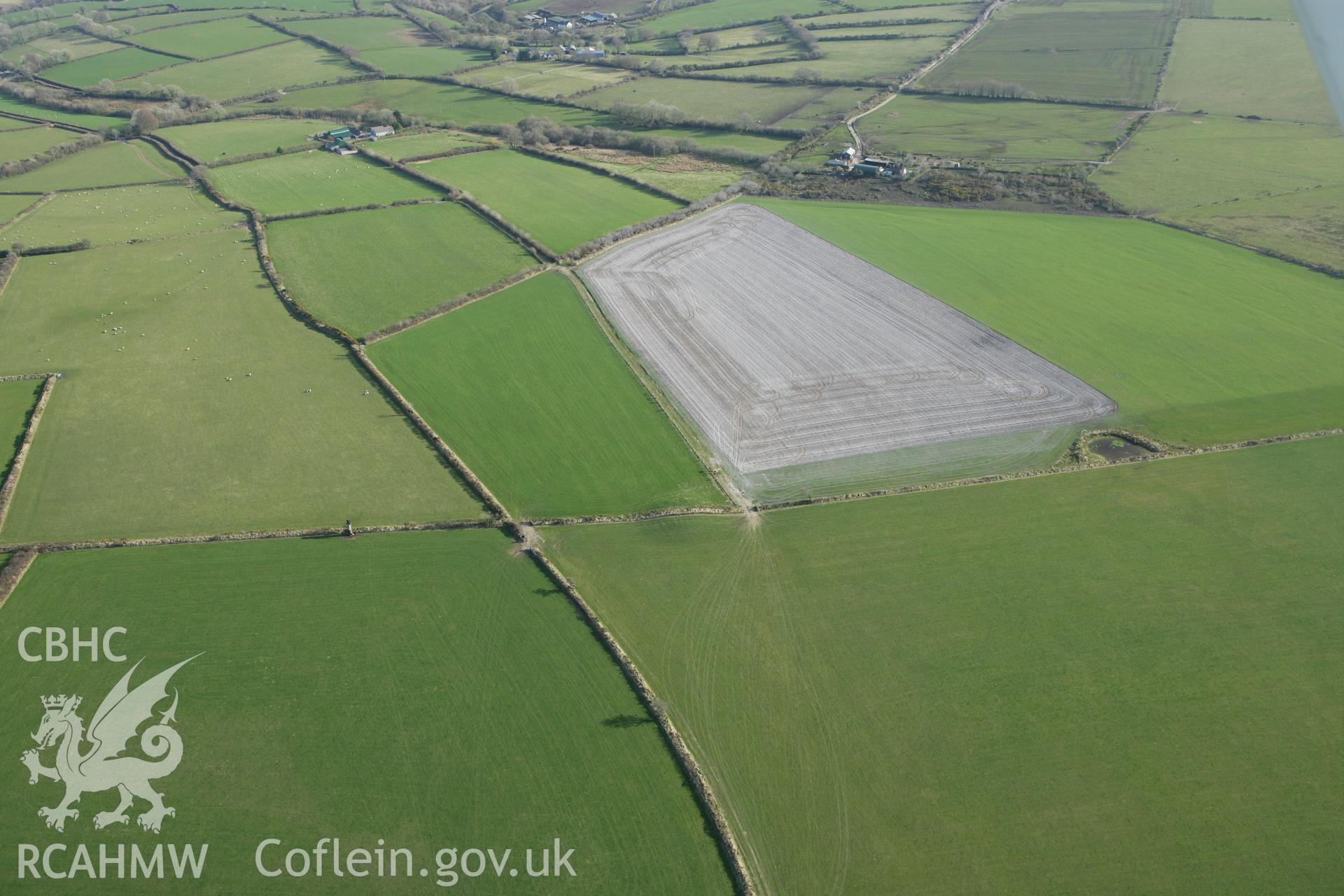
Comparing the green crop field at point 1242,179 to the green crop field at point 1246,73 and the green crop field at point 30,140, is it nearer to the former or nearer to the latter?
the green crop field at point 1246,73

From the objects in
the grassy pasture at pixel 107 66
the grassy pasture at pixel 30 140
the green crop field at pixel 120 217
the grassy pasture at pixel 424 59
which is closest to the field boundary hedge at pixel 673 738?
the green crop field at pixel 120 217

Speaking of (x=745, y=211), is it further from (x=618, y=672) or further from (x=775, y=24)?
(x=775, y=24)

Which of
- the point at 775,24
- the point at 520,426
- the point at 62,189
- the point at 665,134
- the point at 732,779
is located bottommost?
the point at 732,779

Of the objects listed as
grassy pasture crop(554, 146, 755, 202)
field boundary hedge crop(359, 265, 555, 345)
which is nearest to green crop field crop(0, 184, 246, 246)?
field boundary hedge crop(359, 265, 555, 345)

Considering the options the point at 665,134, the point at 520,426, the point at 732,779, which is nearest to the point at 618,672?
the point at 732,779

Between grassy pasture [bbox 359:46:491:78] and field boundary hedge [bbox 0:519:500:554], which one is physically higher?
grassy pasture [bbox 359:46:491:78]

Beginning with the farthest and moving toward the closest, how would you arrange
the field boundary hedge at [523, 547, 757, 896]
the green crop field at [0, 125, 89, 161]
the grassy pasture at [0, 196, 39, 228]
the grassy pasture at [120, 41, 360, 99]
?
the grassy pasture at [120, 41, 360, 99] < the green crop field at [0, 125, 89, 161] < the grassy pasture at [0, 196, 39, 228] < the field boundary hedge at [523, 547, 757, 896]

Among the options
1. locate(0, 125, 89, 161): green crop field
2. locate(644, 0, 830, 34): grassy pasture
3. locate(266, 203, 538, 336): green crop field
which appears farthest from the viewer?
locate(644, 0, 830, 34): grassy pasture

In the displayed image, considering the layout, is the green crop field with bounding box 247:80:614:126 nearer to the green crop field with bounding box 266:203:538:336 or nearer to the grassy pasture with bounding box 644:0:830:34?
the green crop field with bounding box 266:203:538:336
